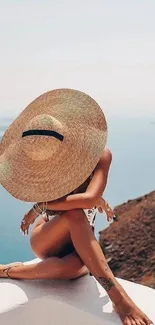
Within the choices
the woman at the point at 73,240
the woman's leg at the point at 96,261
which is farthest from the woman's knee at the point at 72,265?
the woman's leg at the point at 96,261

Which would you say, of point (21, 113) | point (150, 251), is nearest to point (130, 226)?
point (150, 251)

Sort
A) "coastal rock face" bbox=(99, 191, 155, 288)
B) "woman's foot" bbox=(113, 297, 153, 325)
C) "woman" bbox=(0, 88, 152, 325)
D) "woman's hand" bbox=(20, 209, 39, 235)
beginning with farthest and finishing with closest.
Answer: "coastal rock face" bbox=(99, 191, 155, 288), "woman's hand" bbox=(20, 209, 39, 235), "woman" bbox=(0, 88, 152, 325), "woman's foot" bbox=(113, 297, 153, 325)

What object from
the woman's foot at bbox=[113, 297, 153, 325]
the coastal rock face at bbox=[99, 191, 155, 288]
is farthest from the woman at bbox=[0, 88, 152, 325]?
the coastal rock face at bbox=[99, 191, 155, 288]

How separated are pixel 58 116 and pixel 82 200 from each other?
48 cm

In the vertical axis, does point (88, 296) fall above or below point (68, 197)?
below

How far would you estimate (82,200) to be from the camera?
2559mm

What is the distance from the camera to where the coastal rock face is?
24.1 feet

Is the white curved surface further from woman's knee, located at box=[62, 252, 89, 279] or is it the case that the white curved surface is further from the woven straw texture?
the woven straw texture

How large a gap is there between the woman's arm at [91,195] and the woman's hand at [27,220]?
0.29 ft

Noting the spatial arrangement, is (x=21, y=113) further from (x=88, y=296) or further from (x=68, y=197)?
(x=88, y=296)

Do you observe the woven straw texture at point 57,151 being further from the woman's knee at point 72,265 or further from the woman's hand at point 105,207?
the woman's knee at point 72,265

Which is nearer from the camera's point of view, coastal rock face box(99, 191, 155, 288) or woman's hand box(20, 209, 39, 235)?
woman's hand box(20, 209, 39, 235)

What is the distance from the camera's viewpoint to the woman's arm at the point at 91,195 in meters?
2.56

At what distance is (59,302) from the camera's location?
103 inches
